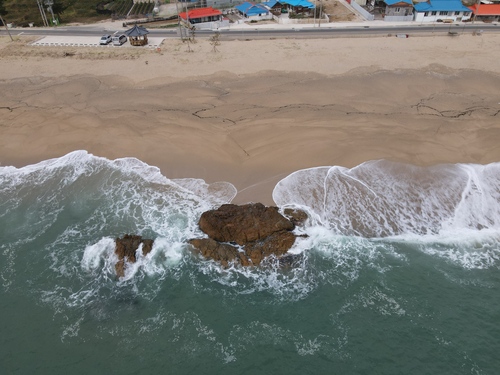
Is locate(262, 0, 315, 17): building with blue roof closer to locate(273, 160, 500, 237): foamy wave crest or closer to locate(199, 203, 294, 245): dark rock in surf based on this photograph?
locate(273, 160, 500, 237): foamy wave crest

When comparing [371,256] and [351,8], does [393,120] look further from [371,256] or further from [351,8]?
[351,8]

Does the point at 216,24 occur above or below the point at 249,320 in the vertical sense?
above

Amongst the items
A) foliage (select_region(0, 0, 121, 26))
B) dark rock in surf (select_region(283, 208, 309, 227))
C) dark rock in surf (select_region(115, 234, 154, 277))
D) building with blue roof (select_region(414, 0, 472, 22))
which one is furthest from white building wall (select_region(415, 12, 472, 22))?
dark rock in surf (select_region(115, 234, 154, 277))

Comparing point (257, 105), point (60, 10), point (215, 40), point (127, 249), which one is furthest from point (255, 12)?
point (127, 249)

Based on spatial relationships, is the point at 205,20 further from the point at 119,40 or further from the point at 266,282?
the point at 266,282

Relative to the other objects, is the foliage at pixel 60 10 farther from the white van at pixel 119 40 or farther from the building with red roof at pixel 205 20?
the building with red roof at pixel 205 20

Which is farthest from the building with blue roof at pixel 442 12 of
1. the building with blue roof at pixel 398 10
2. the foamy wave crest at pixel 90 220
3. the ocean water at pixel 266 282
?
the foamy wave crest at pixel 90 220

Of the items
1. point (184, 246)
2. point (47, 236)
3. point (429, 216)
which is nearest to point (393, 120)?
point (429, 216)
